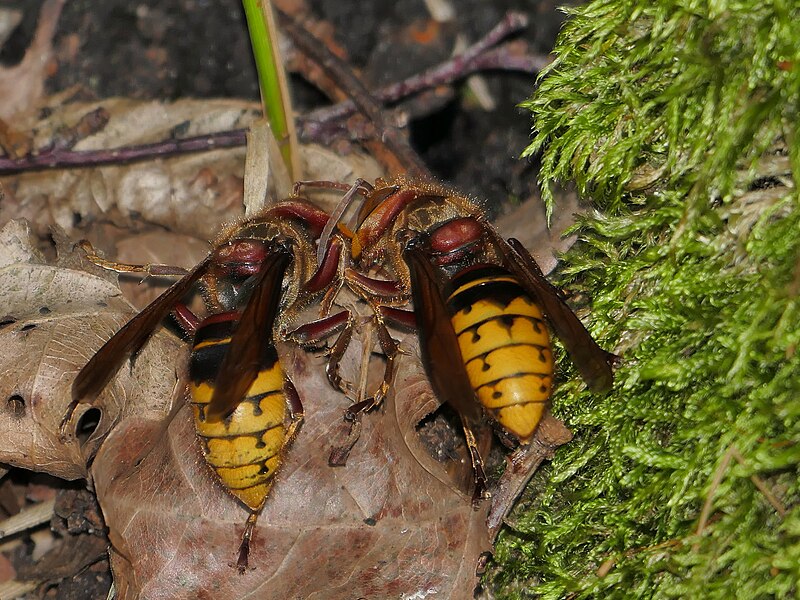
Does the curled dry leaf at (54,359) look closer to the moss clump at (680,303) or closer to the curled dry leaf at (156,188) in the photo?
the curled dry leaf at (156,188)

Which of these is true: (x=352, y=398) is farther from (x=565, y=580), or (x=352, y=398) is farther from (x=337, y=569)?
(x=565, y=580)

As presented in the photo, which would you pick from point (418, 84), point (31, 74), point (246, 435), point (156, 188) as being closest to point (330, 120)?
point (418, 84)

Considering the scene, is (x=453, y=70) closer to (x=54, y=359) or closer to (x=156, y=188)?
(x=156, y=188)

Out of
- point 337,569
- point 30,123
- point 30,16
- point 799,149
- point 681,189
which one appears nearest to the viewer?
point 799,149

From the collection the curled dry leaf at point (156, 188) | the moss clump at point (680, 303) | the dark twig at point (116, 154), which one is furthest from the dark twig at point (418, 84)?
the moss clump at point (680, 303)

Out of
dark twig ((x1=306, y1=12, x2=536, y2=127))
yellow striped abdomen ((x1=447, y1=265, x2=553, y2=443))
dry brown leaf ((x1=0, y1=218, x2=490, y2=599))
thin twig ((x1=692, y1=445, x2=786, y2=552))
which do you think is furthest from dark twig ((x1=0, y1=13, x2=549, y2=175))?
thin twig ((x1=692, y1=445, x2=786, y2=552))

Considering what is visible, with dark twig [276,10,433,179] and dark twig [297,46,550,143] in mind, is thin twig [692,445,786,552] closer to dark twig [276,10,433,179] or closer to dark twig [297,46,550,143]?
dark twig [276,10,433,179]

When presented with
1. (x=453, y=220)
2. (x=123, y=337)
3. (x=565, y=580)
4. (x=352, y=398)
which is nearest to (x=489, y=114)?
(x=453, y=220)
